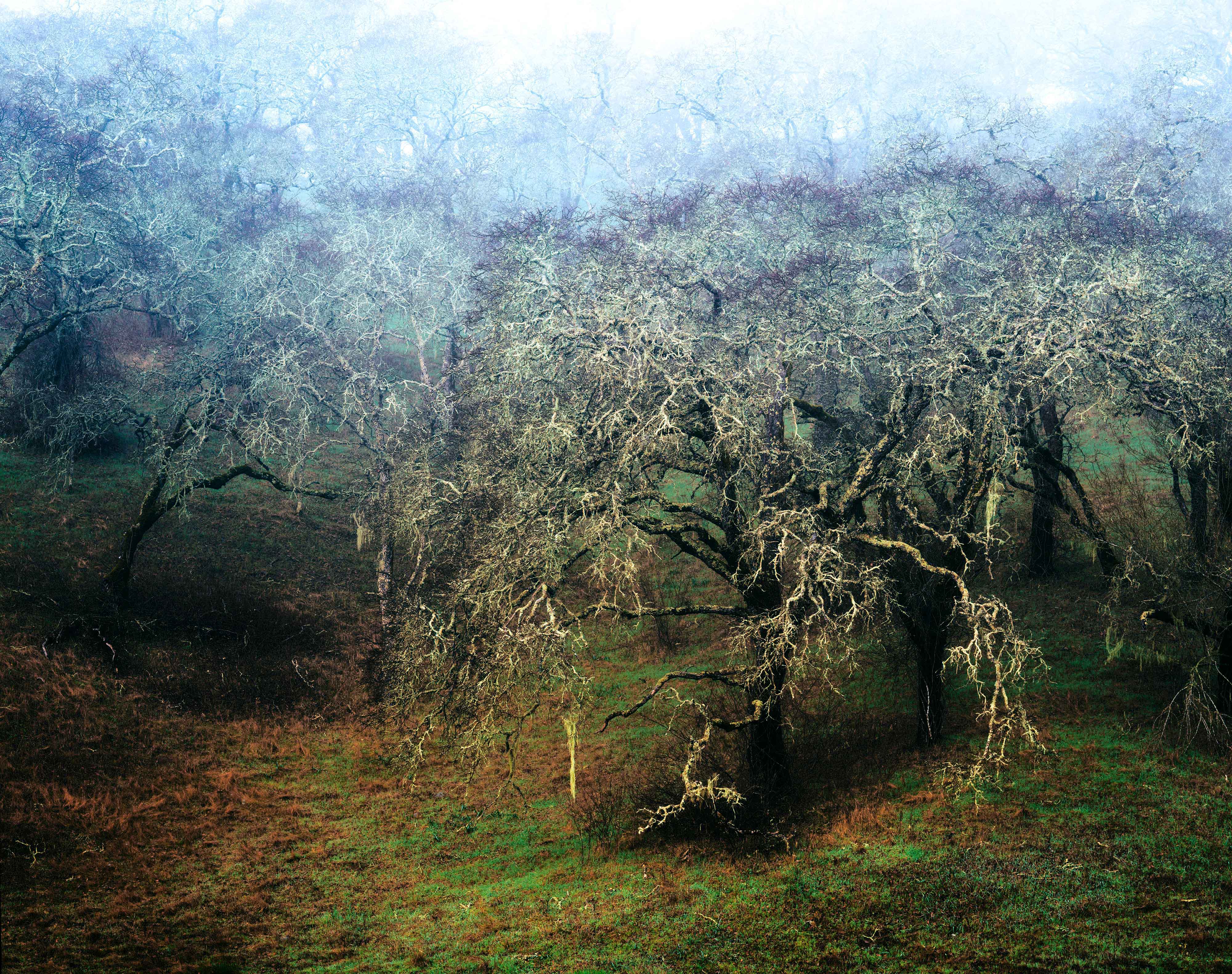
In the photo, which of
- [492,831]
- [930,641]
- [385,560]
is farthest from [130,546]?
[930,641]

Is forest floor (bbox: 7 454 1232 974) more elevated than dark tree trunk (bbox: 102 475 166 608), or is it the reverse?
dark tree trunk (bbox: 102 475 166 608)

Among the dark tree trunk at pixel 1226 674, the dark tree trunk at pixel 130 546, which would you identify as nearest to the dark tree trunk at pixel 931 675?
the dark tree trunk at pixel 1226 674

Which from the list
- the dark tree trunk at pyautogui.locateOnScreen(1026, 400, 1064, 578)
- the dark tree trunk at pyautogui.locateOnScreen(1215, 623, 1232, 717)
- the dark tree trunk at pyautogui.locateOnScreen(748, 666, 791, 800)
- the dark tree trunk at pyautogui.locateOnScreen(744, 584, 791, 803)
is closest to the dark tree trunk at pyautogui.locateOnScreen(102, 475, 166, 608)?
the dark tree trunk at pyautogui.locateOnScreen(744, 584, 791, 803)

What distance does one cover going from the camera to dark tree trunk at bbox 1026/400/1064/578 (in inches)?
659

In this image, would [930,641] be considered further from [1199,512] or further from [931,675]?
[1199,512]

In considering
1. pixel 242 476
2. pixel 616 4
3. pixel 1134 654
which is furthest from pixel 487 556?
pixel 616 4

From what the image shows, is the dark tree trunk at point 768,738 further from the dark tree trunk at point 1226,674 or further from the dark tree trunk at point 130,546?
the dark tree trunk at point 130,546

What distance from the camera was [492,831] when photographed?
595 inches

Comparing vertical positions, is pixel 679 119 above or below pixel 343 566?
above

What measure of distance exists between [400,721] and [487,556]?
21.8 feet

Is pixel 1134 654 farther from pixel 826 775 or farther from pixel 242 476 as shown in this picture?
pixel 242 476

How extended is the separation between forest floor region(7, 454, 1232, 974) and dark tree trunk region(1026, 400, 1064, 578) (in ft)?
2.08

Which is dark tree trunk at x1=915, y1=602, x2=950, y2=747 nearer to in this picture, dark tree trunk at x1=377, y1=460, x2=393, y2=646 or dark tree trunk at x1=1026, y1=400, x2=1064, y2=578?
dark tree trunk at x1=1026, y1=400, x2=1064, y2=578

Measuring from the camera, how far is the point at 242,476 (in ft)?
92.2
